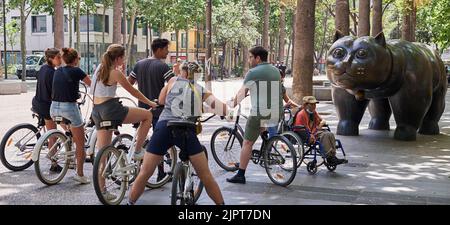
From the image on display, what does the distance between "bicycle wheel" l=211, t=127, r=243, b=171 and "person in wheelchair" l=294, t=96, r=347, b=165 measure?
3.24ft

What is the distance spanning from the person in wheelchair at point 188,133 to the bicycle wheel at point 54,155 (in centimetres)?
210

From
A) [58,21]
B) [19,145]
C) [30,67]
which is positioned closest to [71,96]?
[19,145]

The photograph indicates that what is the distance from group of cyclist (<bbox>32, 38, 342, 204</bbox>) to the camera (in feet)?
18.7

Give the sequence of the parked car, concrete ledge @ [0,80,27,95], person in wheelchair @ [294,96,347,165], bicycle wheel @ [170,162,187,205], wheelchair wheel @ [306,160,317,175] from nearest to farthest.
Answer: bicycle wheel @ [170,162,187,205]
person in wheelchair @ [294,96,347,165]
wheelchair wheel @ [306,160,317,175]
concrete ledge @ [0,80,27,95]
the parked car

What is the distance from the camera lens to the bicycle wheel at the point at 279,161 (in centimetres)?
751

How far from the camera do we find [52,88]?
7691 mm

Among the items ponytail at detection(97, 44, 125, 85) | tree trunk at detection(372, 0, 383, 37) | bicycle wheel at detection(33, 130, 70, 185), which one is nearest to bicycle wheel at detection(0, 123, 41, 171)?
bicycle wheel at detection(33, 130, 70, 185)

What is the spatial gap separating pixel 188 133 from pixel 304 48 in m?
9.68

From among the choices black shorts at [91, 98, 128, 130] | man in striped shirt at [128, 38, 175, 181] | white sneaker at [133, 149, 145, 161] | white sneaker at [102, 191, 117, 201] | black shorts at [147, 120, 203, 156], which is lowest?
white sneaker at [102, 191, 117, 201]

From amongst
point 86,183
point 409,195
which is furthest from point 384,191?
point 86,183

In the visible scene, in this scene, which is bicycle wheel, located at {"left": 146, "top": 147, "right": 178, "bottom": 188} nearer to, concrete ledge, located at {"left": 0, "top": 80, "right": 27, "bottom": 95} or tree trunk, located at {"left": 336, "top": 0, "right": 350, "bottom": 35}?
tree trunk, located at {"left": 336, "top": 0, "right": 350, "bottom": 35}

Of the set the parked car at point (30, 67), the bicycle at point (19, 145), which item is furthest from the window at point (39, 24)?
the bicycle at point (19, 145)

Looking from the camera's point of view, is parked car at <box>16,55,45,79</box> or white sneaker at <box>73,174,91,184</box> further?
parked car at <box>16,55,45,79</box>

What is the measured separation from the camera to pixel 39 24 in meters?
59.6
